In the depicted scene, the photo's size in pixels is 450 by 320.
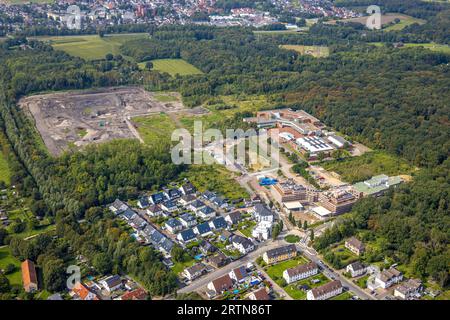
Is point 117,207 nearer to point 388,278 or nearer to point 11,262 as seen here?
point 11,262

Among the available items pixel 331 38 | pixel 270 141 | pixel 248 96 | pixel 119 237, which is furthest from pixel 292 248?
pixel 331 38

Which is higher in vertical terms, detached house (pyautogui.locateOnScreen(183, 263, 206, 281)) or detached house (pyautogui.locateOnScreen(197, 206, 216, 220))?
detached house (pyautogui.locateOnScreen(197, 206, 216, 220))

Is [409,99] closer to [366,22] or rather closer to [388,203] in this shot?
[388,203]

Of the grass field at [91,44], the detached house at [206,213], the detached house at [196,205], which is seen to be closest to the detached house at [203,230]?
the detached house at [206,213]

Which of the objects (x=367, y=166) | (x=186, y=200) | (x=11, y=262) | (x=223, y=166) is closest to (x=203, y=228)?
(x=186, y=200)

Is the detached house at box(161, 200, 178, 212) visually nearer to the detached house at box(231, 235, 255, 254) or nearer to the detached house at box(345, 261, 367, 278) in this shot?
the detached house at box(231, 235, 255, 254)

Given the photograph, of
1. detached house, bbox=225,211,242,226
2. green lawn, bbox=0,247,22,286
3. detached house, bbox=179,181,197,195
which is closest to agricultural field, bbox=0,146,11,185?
green lawn, bbox=0,247,22,286
